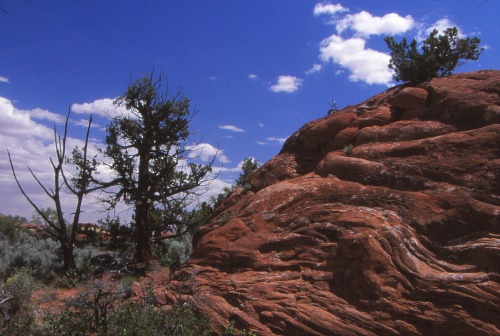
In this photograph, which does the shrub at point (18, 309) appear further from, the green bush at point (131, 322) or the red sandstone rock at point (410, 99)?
the red sandstone rock at point (410, 99)

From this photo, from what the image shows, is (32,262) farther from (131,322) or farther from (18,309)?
(131,322)

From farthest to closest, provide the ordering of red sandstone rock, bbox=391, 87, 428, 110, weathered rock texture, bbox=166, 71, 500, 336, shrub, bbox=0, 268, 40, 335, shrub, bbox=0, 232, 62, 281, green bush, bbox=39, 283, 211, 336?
shrub, bbox=0, 232, 62, 281 → red sandstone rock, bbox=391, 87, 428, 110 → shrub, bbox=0, 268, 40, 335 → green bush, bbox=39, 283, 211, 336 → weathered rock texture, bbox=166, 71, 500, 336

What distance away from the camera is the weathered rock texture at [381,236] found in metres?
6.34

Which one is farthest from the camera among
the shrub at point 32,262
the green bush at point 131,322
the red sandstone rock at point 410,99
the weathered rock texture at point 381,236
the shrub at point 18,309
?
the shrub at point 32,262

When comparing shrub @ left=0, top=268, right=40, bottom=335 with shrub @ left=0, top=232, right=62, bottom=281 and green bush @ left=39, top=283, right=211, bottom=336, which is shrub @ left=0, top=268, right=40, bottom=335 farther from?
shrub @ left=0, top=232, right=62, bottom=281

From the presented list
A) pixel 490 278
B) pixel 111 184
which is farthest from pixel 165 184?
pixel 490 278

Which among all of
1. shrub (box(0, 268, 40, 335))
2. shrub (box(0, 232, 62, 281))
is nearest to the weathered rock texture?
shrub (box(0, 268, 40, 335))

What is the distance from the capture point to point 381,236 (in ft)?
23.7

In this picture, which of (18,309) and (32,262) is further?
(32,262)

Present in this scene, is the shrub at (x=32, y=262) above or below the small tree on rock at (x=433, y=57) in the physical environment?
below

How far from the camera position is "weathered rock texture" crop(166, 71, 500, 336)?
6340 mm

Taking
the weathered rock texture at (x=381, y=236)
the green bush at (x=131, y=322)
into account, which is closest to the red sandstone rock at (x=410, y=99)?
the weathered rock texture at (x=381, y=236)

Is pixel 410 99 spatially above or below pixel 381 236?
above

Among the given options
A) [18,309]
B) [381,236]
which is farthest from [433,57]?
[18,309]
